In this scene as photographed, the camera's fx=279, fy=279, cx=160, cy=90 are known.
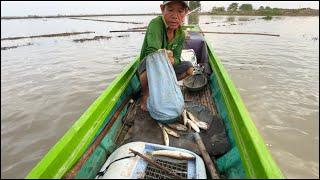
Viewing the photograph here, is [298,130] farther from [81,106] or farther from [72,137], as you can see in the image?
[81,106]

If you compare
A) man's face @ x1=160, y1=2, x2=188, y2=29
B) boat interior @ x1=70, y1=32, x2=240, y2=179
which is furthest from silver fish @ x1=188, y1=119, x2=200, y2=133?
man's face @ x1=160, y1=2, x2=188, y2=29

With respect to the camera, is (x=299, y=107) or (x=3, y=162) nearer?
(x=3, y=162)

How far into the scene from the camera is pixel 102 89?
8055 mm

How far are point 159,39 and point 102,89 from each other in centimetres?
441

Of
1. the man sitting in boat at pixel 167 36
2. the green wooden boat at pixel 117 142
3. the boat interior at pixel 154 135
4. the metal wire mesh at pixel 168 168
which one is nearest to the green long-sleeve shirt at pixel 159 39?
the man sitting in boat at pixel 167 36

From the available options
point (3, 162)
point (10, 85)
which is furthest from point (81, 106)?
point (10, 85)

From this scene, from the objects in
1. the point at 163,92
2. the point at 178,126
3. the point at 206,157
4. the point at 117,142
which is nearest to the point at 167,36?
the point at 163,92

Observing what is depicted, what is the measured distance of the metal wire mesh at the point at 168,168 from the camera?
246 centimetres

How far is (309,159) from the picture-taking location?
14.1ft

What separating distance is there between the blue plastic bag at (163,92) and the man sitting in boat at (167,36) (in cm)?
28

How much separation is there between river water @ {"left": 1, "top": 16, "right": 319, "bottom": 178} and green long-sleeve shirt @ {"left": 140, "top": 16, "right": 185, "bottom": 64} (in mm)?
2325

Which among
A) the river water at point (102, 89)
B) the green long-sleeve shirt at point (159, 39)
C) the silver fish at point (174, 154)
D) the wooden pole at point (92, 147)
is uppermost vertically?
the green long-sleeve shirt at point (159, 39)

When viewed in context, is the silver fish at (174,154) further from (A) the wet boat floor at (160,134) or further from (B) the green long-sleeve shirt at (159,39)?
(B) the green long-sleeve shirt at (159,39)

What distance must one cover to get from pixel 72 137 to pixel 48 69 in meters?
8.85
